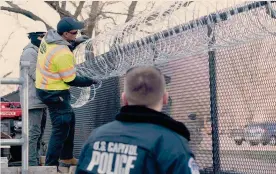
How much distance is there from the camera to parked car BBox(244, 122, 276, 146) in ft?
17.3

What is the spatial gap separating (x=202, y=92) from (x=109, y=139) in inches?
145

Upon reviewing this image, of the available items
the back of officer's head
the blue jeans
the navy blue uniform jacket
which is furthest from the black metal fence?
the navy blue uniform jacket

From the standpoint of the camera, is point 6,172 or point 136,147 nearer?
point 136,147

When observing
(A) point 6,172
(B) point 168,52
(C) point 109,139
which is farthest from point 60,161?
(C) point 109,139

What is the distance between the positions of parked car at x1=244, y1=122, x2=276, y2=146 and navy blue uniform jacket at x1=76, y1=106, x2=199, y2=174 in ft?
8.63

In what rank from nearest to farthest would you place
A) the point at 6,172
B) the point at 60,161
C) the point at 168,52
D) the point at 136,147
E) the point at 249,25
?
1. the point at 136,147
2. the point at 249,25
3. the point at 6,172
4. the point at 168,52
5. the point at 60,161

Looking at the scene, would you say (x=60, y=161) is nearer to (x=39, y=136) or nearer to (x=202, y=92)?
(x=39, y=136)

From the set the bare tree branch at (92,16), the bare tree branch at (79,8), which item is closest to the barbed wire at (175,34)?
the bare tree branch at (92,16)

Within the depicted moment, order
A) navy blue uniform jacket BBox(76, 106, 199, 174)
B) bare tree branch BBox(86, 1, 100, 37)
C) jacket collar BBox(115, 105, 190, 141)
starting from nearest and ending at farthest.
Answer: navy blue uniform jacket BBox(76, 106, 199, 174), jacket collar BBox(115, 105, 190, 141), bare tree branch BBox(86, 1, 100, 37)

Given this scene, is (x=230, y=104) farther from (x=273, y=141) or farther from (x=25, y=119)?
(x=25, y=119)

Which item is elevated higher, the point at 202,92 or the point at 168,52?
the point at 168,52


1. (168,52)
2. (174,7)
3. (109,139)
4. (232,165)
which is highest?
(174,7)

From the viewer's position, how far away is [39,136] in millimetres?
7145

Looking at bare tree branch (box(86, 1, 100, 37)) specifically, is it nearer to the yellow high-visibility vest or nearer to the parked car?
the yellow high-visibility vest
